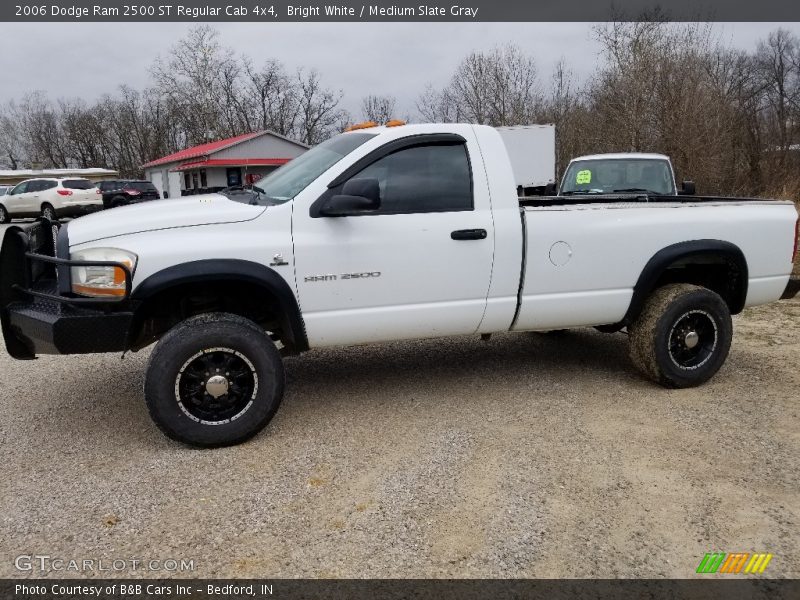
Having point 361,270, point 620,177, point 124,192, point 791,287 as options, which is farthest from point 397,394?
point 124,192

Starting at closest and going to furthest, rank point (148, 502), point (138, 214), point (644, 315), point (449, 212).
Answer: point (148, 502) < point (138, 214) < point (449, 212) < point (644, 315)

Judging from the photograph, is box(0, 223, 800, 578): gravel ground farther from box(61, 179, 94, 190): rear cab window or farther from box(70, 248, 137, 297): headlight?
box(61, 179, 94, 190): rear cab window

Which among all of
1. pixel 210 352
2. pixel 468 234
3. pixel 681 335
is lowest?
pixel 681 335

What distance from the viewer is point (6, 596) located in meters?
2.64

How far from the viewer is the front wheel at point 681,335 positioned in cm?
486

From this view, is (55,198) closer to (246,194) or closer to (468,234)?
(246,194)

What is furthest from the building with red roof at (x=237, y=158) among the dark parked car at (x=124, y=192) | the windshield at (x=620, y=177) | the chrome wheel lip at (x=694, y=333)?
the chrome wheel lip at (x=694, y=333)

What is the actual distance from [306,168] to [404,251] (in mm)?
958

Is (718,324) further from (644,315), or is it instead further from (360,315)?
(360,315)

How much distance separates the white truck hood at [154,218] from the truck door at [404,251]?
399 millimetres

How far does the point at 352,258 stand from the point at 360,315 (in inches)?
14.8

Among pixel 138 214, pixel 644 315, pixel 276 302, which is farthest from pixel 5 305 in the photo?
pixel 644 315

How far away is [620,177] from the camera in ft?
31.3

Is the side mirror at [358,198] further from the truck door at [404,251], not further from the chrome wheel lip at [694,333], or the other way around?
the chrome wheel lip at [694,333]
